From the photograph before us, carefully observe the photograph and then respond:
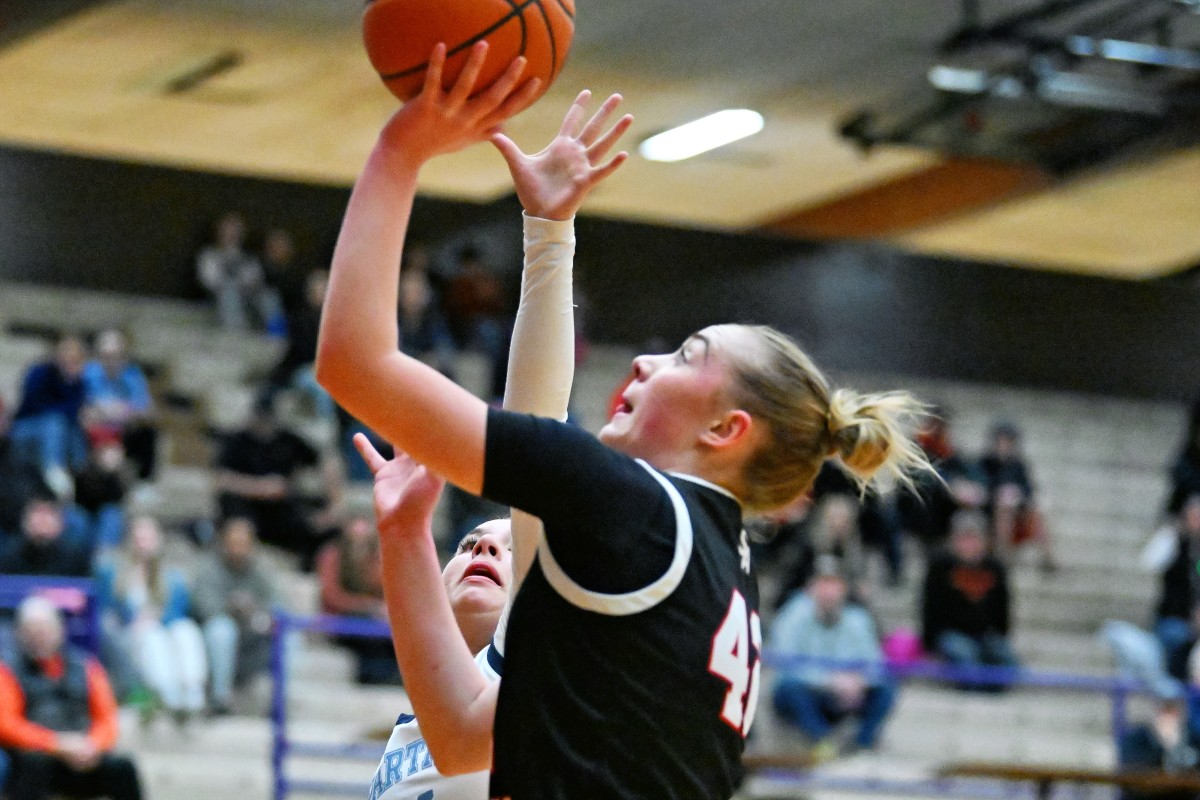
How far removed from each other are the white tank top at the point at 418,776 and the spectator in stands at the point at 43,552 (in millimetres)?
7152

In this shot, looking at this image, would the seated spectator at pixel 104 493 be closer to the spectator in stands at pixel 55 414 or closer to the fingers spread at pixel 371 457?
the spectator in stands at pixel 55 414

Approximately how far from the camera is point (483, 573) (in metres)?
2.38

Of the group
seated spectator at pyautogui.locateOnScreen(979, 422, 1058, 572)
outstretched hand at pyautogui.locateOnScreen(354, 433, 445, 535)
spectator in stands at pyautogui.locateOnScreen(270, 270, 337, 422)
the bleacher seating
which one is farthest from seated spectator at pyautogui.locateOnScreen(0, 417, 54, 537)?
outstretched hand at pyautogui.locateOnScreen(354, 433, 445, 535)

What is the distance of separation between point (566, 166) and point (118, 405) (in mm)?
9513

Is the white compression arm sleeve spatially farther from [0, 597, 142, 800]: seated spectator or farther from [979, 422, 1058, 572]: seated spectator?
[979, 422, 1058, 572]: seated spectator

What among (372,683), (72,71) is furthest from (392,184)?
(72,71)

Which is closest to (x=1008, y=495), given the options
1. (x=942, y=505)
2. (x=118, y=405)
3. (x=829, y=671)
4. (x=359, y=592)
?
(x=942, y=505)

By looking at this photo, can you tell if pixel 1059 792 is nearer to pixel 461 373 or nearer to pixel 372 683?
pixel 372 683

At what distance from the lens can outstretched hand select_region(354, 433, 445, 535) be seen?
1.84 m

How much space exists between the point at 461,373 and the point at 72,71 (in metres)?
3.62

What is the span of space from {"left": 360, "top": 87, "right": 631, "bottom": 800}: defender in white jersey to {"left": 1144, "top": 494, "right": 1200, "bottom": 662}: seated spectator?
956 cm

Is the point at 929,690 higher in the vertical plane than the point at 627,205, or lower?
→ lower

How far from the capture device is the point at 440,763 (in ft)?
6.03

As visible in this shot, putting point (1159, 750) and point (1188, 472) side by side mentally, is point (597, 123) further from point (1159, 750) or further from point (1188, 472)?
point (1188, 472)
